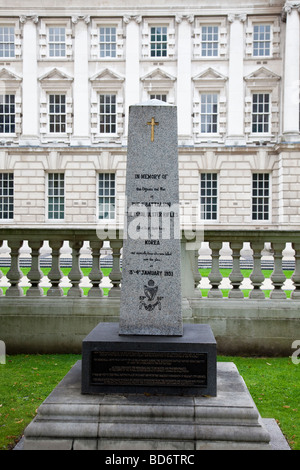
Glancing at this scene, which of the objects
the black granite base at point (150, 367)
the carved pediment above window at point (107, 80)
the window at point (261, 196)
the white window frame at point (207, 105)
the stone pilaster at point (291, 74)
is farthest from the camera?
the white window frame at point (207, 105)

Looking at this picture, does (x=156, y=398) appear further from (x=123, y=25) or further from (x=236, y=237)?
(x=123, y=25)

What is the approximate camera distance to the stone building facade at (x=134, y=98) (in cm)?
2962

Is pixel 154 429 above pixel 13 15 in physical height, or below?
below

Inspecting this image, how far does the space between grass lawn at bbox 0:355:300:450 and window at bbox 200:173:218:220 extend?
2330 cm

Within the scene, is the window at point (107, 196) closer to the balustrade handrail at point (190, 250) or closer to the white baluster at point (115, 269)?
the balustrade handrail at point (190, 250)

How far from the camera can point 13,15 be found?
30.0m

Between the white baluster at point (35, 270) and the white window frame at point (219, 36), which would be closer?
the white baluster at point (35, 270)

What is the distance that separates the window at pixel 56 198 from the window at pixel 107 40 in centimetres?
823

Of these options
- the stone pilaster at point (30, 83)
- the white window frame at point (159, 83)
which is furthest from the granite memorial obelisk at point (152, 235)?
the stone pilaster at point (30, 83)

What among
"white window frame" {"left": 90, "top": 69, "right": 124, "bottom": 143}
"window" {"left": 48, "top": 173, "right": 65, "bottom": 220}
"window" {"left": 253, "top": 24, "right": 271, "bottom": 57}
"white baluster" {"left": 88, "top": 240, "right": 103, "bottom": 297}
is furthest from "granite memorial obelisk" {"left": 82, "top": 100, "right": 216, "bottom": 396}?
"window" {"left": 253, "top": 24, "right": 271, "bottom": 57}

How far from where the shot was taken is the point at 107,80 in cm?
3011

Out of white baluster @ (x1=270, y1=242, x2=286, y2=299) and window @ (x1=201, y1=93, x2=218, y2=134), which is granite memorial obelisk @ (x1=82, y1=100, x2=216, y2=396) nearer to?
white baluster @ (x1=270, y1=242, x2=286, y2=299)

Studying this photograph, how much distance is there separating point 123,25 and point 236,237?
86.8 ft

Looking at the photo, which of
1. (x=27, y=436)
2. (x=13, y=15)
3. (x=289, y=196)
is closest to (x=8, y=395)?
(x=27, y=436)
